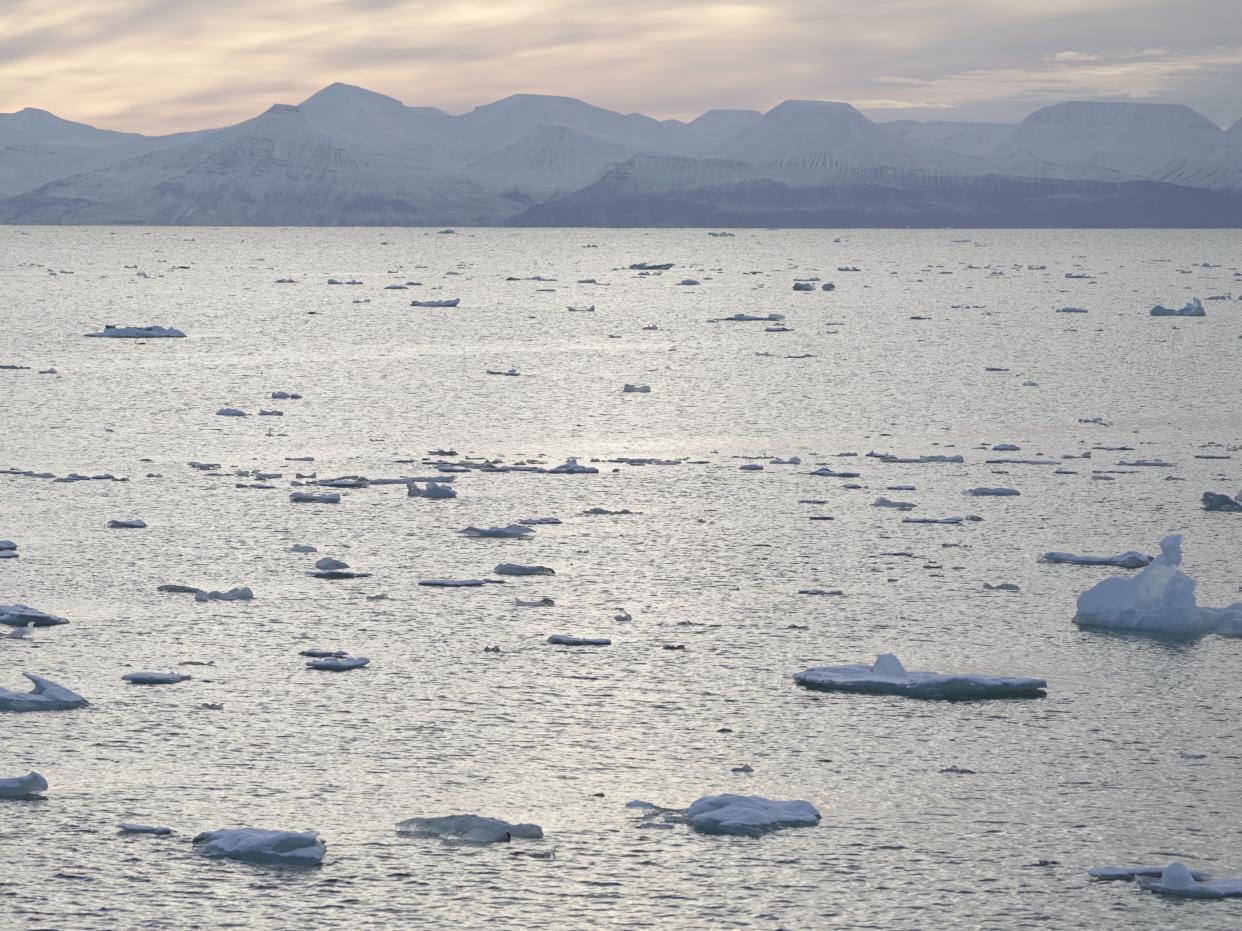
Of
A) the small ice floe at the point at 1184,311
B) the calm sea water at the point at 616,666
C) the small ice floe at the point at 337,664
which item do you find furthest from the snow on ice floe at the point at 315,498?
the small ice floe at the point at 1184,311

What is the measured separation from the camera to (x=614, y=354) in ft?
189

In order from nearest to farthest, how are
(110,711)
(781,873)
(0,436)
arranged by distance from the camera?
1. (781,873)
2. (110,711)
3. (0,436)

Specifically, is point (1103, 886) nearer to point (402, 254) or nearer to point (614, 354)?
point (614, 354)

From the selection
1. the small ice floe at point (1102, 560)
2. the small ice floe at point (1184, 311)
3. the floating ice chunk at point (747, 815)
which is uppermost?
the small ice floe at point (1184, 311)

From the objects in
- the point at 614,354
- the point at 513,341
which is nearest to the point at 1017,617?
the point at 614,354

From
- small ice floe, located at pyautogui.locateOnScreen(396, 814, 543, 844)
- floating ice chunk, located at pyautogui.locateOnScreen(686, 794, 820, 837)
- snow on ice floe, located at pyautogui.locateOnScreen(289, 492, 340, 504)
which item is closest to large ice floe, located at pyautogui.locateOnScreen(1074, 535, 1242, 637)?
floating ice chunk, located at pyautogui.locateOnScreen(686, 794, 820, 837)

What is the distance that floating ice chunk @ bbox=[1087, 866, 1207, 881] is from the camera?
1124 cm

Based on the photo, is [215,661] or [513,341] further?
[513,341]

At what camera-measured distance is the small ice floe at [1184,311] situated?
72.8 m

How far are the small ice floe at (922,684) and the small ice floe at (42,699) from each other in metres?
6.25

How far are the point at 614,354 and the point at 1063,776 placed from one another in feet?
147

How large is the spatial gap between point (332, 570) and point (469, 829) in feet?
29.1

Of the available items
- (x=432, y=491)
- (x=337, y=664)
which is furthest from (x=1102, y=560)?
(x=432, y=491)

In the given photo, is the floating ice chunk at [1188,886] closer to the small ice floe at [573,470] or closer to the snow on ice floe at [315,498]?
the snow on ice floe at [315,498]
